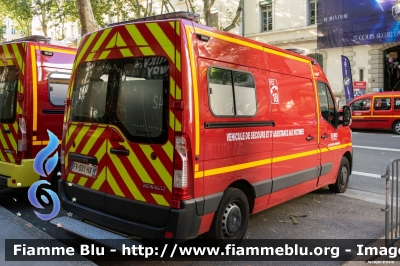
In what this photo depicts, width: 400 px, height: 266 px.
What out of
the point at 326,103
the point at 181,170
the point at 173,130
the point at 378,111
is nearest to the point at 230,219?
the point at 181,170

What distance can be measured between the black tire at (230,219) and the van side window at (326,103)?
104 inches

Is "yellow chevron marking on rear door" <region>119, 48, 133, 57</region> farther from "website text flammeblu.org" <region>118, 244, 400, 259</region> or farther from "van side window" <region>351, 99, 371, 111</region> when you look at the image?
"van side window" <region>351, 99, 371, 111</region>

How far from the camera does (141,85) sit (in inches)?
159

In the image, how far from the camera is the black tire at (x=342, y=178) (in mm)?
7087

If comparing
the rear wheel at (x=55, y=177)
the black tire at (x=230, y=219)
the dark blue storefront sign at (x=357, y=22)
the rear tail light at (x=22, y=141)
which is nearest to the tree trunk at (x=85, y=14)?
the rear tail light at (x=22, y=141)

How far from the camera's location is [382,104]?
60.3ft

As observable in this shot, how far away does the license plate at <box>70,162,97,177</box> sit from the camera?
4.38m

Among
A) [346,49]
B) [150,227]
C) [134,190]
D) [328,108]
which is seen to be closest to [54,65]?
[134,190]

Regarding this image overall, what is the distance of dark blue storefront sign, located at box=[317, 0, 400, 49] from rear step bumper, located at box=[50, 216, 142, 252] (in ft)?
71.1

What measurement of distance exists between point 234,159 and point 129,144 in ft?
3.80

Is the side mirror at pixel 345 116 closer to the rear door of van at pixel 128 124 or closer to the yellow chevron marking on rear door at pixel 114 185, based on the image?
the rear door of van at pixel 128 124

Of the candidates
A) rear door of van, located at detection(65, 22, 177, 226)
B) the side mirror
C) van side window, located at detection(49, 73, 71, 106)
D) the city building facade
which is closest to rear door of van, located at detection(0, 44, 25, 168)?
van side window, located at detection(49, 73, 71, 106)

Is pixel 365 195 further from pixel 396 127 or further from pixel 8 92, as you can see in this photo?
pixel 396 127

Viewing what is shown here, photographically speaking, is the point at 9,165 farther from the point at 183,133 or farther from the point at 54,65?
the point at 183,133
